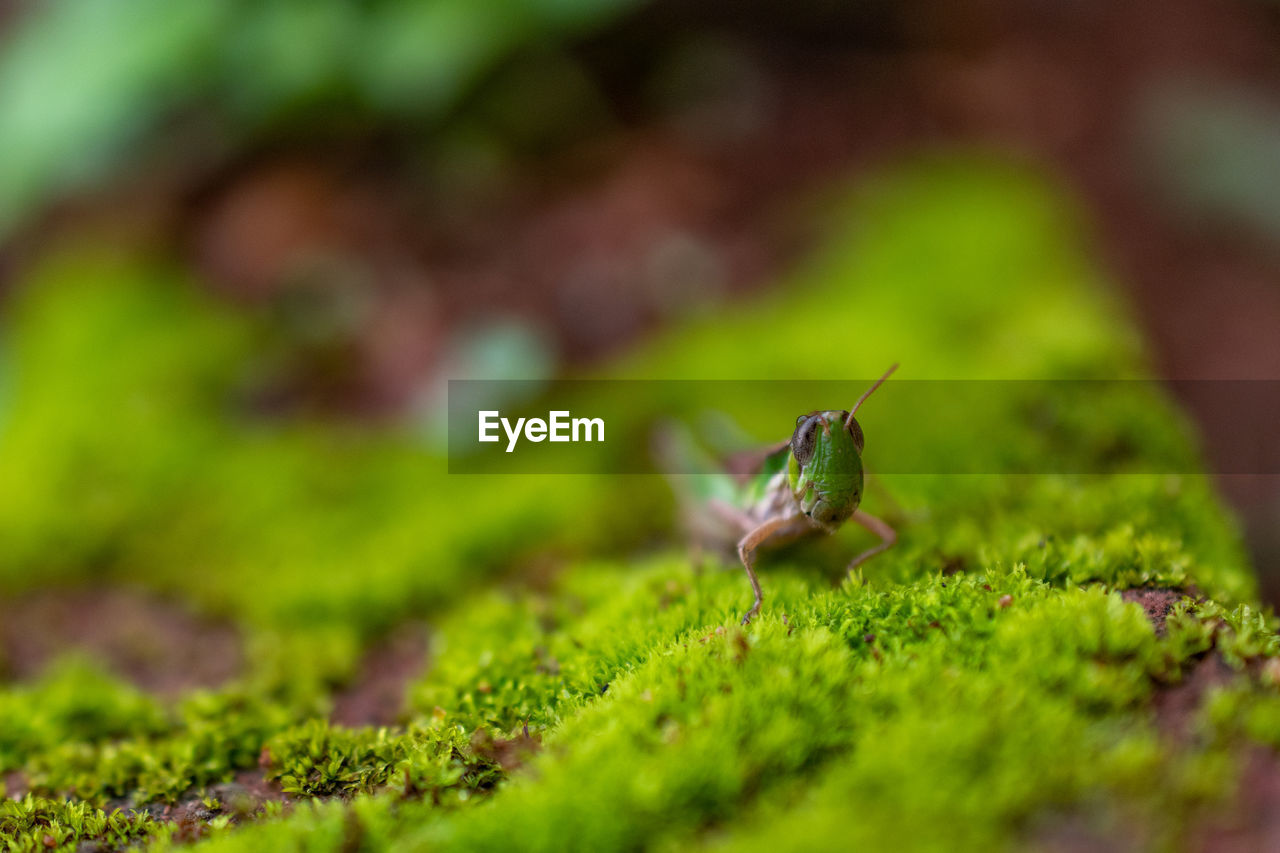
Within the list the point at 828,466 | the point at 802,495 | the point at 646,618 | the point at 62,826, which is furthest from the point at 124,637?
the point at 828,466

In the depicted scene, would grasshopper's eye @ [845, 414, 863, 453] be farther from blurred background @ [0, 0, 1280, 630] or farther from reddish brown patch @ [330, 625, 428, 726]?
blurred background @ [0, 0, 1280, 630]

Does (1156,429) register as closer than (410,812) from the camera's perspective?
No

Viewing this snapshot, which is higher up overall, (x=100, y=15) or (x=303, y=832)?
(x=100, y=15)

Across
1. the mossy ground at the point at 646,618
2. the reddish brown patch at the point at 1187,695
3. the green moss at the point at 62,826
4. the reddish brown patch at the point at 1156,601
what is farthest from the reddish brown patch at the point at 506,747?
the reddish brown patch at the point at 1156,601

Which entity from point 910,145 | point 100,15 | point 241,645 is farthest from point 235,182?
point 910,145

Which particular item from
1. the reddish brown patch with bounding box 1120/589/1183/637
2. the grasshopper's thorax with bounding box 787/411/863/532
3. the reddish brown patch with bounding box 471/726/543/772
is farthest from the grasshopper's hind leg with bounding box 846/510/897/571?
the reddish brown patch with bounding box 471/726/543/772

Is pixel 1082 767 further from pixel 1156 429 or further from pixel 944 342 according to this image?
pixel 944 342
